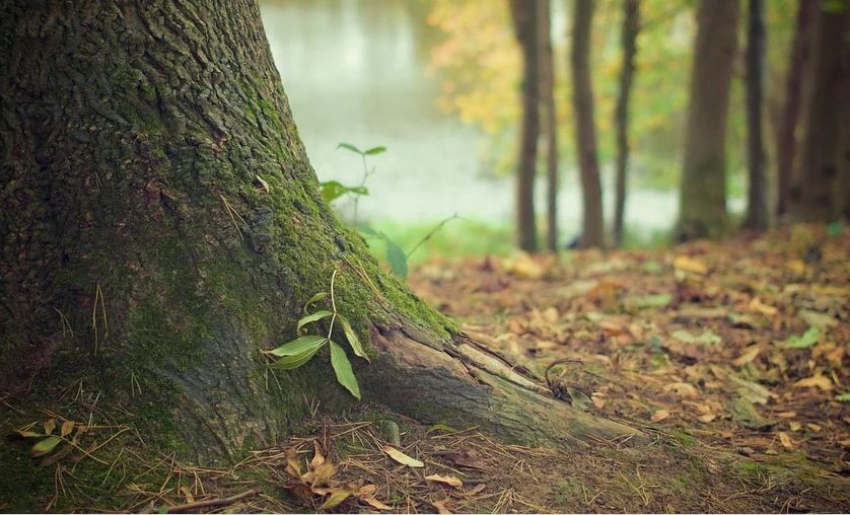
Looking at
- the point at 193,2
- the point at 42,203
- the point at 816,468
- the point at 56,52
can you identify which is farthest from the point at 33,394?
the point at 816,468

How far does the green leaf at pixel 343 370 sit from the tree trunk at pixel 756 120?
6958 mm

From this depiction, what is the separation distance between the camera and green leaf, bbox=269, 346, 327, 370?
2002 millimetres

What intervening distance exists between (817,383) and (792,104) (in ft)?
29.9

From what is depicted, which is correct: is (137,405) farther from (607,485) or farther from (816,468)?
(816,468)

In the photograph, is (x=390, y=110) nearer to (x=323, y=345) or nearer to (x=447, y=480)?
(x=323, y=345)

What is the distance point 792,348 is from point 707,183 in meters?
4.76

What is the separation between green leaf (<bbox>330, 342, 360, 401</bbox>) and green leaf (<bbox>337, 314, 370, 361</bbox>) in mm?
37

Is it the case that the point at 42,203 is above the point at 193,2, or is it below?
below

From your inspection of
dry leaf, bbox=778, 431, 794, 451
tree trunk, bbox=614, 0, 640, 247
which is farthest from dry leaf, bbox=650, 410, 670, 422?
tree trunk, bbox=614, 0, 640, 247

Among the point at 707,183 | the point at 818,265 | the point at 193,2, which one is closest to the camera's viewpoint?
the point at 193,2

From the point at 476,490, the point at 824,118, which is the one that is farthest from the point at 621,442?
the point at 824,118

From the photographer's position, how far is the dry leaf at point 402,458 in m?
2.01

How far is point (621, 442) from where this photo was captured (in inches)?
88.5

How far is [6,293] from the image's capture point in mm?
1994
